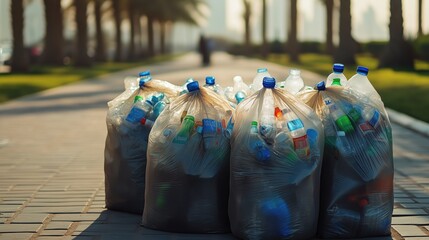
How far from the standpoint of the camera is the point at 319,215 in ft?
16.4

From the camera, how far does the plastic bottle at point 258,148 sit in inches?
182

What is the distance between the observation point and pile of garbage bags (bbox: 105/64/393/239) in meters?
4.66

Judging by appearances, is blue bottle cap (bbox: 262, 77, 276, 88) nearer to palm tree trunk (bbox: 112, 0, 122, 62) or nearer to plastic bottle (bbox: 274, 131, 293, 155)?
plastic bottle (bbox: 274, 131, 293, 155)

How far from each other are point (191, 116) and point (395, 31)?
22.7m

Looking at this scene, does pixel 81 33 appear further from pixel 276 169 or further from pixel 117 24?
pixel 276 169

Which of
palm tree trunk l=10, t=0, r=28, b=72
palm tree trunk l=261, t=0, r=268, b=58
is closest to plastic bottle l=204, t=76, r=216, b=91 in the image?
palm tree trunk l=10, t=0, r=28, b=72

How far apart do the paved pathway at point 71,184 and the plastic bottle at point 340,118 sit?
74 cm

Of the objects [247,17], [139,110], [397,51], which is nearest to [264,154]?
[139,110]

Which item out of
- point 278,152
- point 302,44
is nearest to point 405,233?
point 278,152

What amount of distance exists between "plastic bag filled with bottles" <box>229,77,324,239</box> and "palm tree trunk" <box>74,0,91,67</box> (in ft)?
110

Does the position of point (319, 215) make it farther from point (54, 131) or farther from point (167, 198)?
point (54, 131)

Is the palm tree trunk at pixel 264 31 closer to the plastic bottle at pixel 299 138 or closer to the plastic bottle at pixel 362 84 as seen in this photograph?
the plastic bottle at pixel 362 84

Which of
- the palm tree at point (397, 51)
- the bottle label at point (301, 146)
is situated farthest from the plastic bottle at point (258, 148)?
the palm tree at point (397, 51)

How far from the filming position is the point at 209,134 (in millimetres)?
4906
